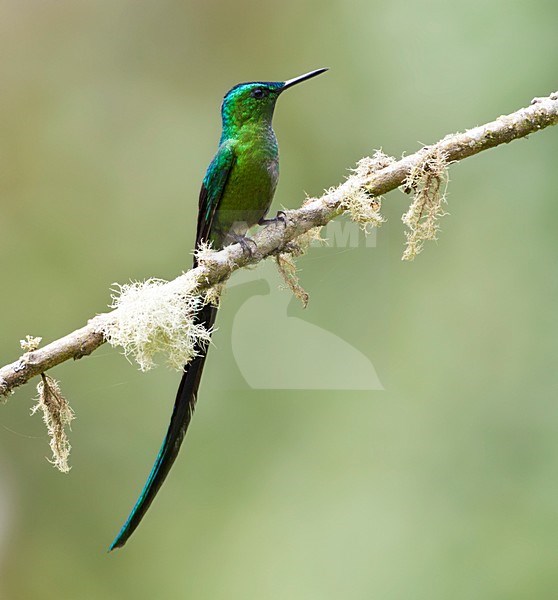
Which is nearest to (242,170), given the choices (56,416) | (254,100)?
(254,100)

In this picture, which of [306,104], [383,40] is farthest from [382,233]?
[383,40]

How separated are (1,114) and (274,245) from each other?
372cm

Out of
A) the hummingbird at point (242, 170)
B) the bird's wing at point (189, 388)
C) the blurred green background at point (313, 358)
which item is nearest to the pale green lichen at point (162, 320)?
the bird's wing at point (189, 388)

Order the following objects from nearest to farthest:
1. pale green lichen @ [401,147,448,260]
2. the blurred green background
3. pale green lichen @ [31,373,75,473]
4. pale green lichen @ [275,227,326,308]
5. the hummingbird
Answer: pale green lichen @ [31,373,75,473] → pale green lichen @ [401,147,448,260] → pale green lichen @ [275,227,326,308] → the hummingbird → the blurred green background

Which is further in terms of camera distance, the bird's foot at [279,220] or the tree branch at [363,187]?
the bird's foot at [279,220]

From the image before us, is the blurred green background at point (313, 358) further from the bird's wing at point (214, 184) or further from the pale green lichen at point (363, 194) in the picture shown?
the pale green lichen at point (363, 194)

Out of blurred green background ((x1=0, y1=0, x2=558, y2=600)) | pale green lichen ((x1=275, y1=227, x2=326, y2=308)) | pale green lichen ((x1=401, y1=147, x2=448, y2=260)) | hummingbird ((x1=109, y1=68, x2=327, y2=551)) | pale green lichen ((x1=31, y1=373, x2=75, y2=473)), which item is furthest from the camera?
blurred green background ((x1=0, y1=0, x2=558, y2=600))

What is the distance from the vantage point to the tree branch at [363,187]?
1930 mm

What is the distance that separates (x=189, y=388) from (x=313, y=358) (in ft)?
7.68

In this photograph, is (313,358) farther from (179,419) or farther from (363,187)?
(363,187)

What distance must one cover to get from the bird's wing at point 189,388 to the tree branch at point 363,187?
0.75 ft

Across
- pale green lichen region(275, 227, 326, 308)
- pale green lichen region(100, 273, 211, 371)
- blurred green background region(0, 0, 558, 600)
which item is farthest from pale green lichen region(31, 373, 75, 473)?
blurred green background region(0, 0, 558, 600)

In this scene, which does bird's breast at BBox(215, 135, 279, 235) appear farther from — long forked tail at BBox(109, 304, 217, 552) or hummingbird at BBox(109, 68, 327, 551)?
long forked tail at BBox(109, 304, 217, 552)

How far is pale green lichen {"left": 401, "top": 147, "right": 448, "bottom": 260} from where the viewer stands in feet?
6.54
